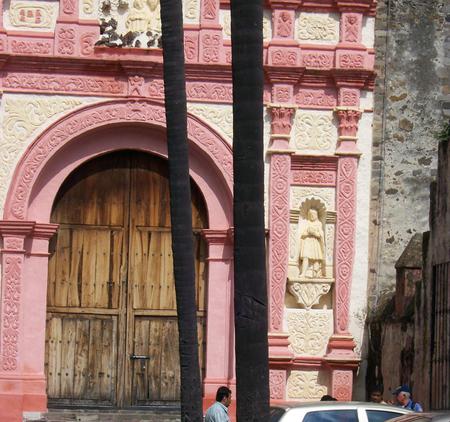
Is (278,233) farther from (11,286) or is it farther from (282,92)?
(11,286)

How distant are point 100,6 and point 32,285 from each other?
4363 millimetres

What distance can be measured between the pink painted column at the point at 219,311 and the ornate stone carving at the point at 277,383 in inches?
26.7

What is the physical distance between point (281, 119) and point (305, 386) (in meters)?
4.06

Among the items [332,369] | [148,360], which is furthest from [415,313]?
[148,360]

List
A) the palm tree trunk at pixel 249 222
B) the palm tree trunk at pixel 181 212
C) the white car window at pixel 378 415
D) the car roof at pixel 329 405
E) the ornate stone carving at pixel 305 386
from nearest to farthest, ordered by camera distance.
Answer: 1. the palm tree trunk at pixel 249 222
2. the car roof at pixel 329 405
3. the white car window at pixel 378 415
4. the palm tree trunk at pixel 181 212
5. the ornate stone carving at pixel 305 386

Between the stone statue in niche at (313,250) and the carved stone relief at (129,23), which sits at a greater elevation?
the carved stone relief at (129,23)

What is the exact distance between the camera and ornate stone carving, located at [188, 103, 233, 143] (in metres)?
25.6

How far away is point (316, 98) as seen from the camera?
25984mm

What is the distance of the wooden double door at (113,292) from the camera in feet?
83.8

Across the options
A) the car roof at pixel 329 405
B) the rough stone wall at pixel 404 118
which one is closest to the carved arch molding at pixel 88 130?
the rough stone wall at pixel 404 118

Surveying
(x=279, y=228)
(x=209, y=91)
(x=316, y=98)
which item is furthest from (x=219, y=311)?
(x=316, y=98)

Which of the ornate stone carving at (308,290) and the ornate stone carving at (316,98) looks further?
the ornate stone carving at (316,98)

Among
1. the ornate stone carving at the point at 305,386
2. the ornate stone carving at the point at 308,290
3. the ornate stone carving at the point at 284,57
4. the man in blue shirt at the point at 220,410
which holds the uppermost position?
the ornate stone carving at the point at 284,57

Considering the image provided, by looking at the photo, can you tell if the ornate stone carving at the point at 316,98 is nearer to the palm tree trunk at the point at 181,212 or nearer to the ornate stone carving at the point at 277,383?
the ornate stone carving at the point at 277,383
